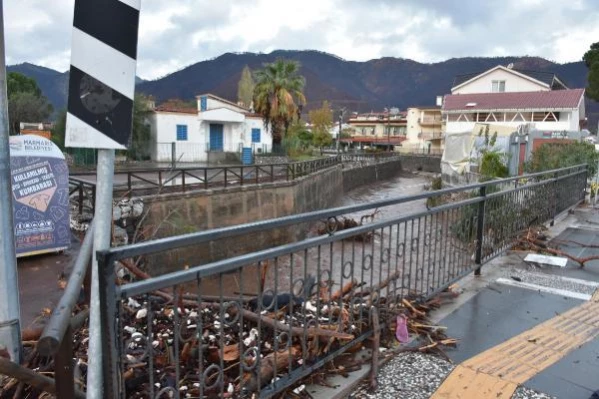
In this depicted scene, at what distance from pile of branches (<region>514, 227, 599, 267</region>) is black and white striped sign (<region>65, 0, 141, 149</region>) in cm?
603

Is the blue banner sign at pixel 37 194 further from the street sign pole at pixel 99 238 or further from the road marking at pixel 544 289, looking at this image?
the road marking at pixel 544 289

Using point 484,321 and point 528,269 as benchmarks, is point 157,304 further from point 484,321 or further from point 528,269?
point 528,269

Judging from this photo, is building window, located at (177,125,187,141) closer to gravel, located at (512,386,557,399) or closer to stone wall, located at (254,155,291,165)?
stone wall, located at (254,155,291,165)

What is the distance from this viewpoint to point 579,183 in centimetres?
1047

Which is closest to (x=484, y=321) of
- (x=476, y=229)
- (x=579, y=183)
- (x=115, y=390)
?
(x=476, y=229)

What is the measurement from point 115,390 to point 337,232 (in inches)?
64.1

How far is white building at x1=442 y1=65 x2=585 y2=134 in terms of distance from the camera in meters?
45.3

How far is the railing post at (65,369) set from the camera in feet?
5.84

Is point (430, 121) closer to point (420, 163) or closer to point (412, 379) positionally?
point (420, 163)

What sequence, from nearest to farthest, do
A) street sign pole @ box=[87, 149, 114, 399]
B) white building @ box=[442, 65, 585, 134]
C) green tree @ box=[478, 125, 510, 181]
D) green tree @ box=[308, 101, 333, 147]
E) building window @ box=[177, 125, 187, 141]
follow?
street sign pole @ box=[87, 149, 114, 399], green tree @ box=[478, 125, 510, 181], building window @ box=[177, 125, 187, 141], white building @ box=[442, 65, 585, 134], green tree @ box=[308, 101, 333, 147]

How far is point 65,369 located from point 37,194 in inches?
218

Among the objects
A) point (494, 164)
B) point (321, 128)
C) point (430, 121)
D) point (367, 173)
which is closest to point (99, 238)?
point (494, 164)

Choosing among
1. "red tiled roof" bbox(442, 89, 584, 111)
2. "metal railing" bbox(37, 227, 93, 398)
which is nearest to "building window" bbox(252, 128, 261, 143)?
"red tiled roof" bbox(442, 89, 584, 111)

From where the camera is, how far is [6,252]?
244 cm
